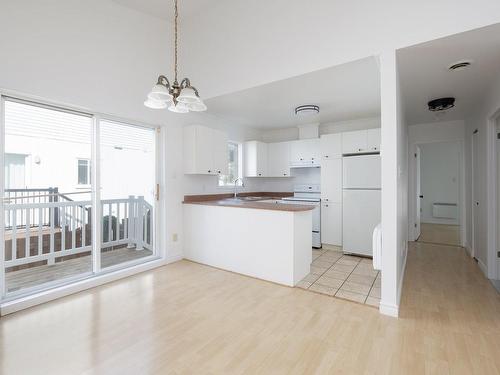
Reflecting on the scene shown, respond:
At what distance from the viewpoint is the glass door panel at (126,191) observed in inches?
128

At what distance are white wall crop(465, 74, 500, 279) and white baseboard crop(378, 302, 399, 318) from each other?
1.95 metres

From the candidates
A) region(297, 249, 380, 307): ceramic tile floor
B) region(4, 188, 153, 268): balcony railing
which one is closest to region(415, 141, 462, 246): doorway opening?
region(297, 249, 380, 307): ceramic tile floor

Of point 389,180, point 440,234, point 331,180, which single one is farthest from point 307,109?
point 440,234

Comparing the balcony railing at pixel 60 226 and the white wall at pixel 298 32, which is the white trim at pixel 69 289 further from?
the white wall at pixel 298 32

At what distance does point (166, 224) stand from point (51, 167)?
1.59 metres

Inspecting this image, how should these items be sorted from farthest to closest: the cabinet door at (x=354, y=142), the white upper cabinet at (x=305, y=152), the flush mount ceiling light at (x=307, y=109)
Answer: the white upper cabinet at (x=305, y=152)
the cabinet door at (x=354, y=142)
the flush mount ceiling light at (x=307, y=109)

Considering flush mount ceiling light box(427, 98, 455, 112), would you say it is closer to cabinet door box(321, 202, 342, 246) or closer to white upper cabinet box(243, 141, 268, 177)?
cabinet door box(321, 202, 342, 246)

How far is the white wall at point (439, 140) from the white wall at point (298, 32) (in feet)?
11.2

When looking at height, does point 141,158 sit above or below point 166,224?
above

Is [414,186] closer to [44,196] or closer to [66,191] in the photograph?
[66,191]

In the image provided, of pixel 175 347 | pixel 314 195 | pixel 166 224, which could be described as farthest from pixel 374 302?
pixel 166 224

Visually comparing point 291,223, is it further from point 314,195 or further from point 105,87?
point 105,87

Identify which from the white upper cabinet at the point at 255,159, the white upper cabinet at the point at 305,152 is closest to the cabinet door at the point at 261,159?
the white upper cabinet at the point at 255,159

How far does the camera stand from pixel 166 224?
378 cm
